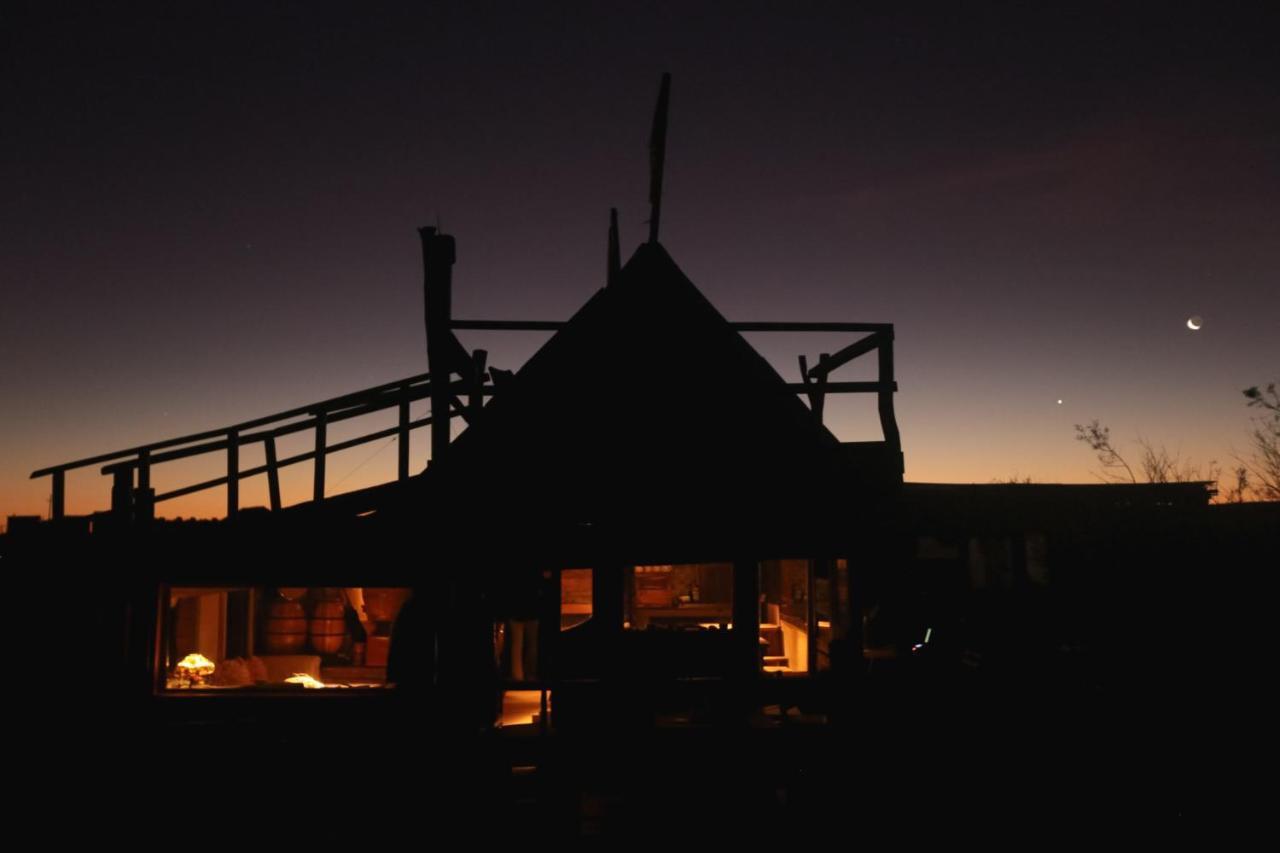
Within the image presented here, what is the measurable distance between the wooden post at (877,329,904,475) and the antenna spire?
3.75 m

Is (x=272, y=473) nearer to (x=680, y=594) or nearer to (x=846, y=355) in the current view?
(x=846, y=355)

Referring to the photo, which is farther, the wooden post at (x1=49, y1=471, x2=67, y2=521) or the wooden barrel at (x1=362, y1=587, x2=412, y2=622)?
the wooden barrel at (x1=362, y1=587, x2=412, y2=622)

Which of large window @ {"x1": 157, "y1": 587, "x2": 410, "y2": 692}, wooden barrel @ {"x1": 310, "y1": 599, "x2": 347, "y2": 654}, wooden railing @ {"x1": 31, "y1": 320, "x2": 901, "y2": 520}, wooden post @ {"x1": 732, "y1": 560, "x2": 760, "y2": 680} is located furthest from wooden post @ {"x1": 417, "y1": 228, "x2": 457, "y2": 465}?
wooden barrel @ {"x1": 310, "y1": 599, "x2": 347, "y2": 654}

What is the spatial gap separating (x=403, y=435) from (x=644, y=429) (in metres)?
2.99

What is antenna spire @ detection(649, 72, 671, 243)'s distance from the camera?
12562 millimetres

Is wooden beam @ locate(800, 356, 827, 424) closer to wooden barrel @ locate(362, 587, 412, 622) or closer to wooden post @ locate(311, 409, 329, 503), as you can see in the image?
wooden post @ locate(311, 409, 329, 503)

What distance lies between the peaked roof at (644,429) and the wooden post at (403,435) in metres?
0.65

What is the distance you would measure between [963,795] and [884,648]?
2480 mm

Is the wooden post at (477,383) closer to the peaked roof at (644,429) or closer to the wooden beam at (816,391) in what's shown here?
the peaked roof at (644,429)

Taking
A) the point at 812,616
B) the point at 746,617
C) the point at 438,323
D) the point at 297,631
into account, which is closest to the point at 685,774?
the point at 746,617

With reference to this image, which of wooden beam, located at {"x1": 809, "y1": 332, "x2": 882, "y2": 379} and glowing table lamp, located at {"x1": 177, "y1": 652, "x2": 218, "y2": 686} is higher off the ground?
wooden beam, located at {"x1": 809, "y1": 332, "x2": 882, "y2": 379}

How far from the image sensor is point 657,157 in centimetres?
1291

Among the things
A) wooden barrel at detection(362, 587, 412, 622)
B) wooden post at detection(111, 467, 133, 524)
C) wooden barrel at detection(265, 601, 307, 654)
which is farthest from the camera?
wooden barrel at detection(362, 587, 412, 622)

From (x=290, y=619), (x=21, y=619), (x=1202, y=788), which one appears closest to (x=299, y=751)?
(x=21, y=619)
